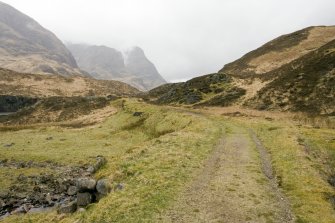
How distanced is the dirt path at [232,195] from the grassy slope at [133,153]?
4.24 feet

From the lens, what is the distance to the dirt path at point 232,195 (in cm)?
2131

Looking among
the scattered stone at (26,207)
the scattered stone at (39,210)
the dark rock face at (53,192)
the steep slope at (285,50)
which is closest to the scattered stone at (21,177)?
the dark rock face at (53,192)

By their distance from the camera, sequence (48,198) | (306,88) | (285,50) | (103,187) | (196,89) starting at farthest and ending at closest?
(285,50)
(196,89)
(306,88)
(48,198)
(103,187)

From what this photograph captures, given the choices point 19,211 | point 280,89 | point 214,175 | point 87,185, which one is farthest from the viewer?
point 280,89

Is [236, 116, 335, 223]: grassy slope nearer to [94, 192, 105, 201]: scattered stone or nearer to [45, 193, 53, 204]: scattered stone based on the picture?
[94, 192, 105, 201]: scattered stone

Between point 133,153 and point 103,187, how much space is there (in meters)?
11.8

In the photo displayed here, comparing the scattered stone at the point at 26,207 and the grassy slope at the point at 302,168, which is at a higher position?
the grassy slope at the point at 302,168

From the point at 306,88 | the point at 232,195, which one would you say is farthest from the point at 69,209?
the point at 306,88

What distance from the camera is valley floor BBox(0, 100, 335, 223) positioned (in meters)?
22.0

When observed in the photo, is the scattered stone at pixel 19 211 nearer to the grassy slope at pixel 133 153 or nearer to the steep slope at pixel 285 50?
the grassy slope at pixel 133 153

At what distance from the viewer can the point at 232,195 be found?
24.9 m

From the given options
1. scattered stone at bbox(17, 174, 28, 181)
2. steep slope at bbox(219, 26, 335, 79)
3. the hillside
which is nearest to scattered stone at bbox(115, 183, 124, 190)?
scattered stone at bbox(17, 174, 28, 181)

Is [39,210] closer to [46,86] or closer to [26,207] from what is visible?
[26,207]

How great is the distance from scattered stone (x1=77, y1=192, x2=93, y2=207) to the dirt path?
23.3 ft
